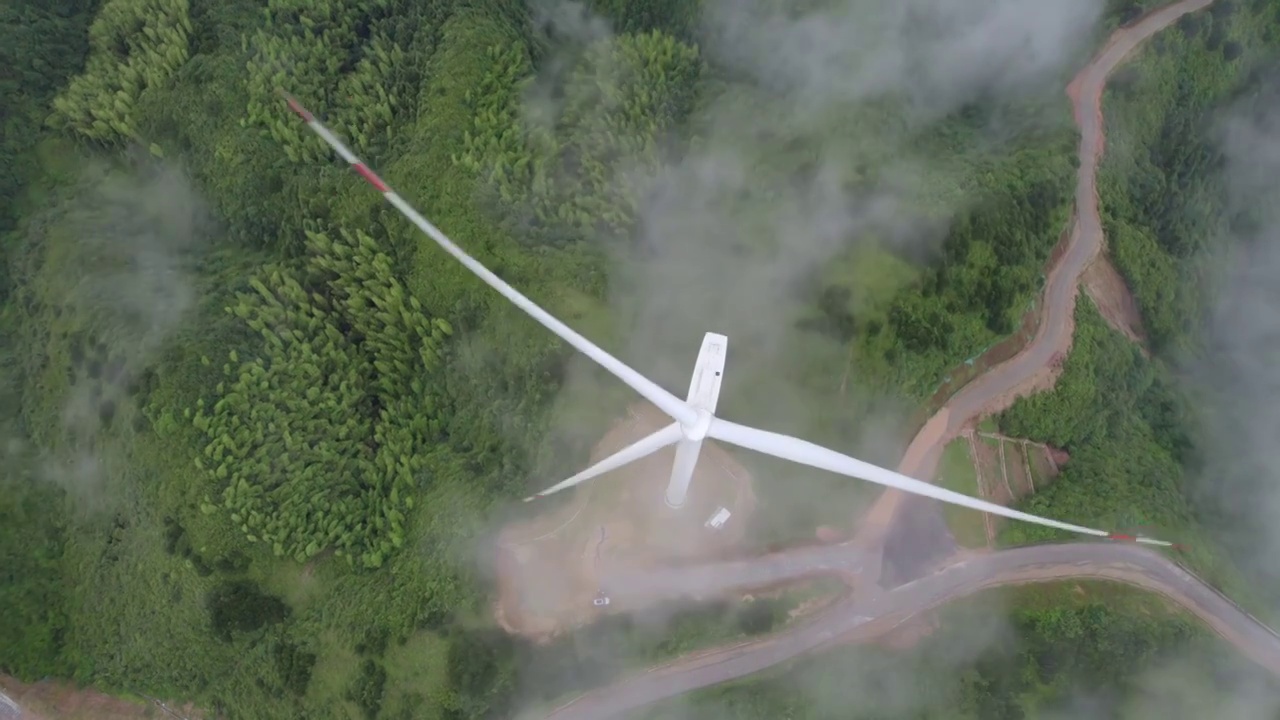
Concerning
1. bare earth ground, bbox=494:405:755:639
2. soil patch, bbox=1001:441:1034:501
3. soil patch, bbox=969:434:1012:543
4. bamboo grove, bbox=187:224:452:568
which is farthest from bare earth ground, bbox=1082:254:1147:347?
bamboo grove, bbox=187:224:452:568

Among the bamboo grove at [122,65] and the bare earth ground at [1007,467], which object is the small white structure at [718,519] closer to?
the bare earth ground at [1007,467]

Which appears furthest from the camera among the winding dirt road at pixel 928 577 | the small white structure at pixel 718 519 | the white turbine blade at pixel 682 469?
the small white structure at pixel 718 519

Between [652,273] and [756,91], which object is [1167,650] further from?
[756,91]

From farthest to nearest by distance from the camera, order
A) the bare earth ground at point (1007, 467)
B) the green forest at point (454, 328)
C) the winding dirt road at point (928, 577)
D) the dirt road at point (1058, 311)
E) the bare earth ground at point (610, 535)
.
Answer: the bare earth ground at point (1007, 467) → the dirt road at point (1058, 311) → the green forest at point (454, 328) → the bare earth ground at point (610, 535) → the winding dirt road at point (928, 577)

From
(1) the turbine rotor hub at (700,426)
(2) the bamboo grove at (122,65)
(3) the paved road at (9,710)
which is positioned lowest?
(3) the paved road at (9,710)

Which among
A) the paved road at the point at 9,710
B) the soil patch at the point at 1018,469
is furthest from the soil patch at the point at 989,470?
the paved road at the point at 9,710

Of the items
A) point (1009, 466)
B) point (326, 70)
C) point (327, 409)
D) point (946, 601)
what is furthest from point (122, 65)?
point (1009, 466)

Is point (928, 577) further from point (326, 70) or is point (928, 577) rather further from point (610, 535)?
point (326, 70)
